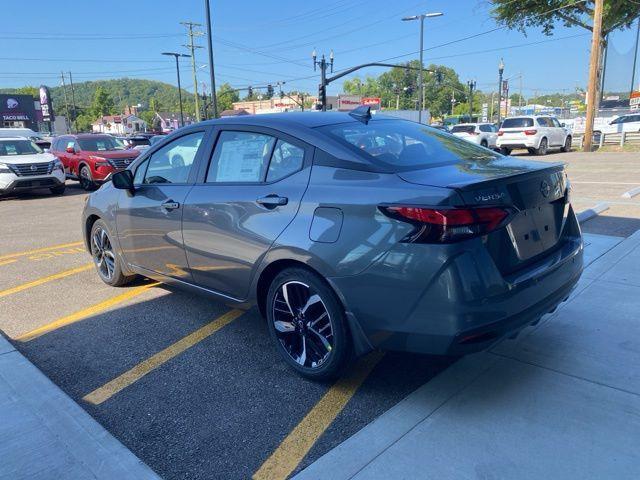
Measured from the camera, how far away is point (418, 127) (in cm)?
406

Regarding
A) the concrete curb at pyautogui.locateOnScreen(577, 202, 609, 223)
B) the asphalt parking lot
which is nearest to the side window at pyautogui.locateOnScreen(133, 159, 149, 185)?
the asphalt parking lot

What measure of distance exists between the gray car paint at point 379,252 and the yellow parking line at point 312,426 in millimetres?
399

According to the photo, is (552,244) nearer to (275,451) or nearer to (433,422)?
(433,422)

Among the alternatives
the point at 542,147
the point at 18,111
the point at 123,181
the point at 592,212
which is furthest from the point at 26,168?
the point at 18,111

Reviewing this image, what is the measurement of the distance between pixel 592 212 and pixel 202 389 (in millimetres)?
6640

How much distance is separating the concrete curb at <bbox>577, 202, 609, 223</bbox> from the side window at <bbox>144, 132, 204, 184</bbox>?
18.3 feet

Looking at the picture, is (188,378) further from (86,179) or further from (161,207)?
(86,179)

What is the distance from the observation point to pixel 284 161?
338cm

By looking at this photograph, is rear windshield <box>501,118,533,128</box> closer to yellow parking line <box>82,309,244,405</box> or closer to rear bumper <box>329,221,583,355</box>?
yellow parking line <box>82,309,244,405</box>

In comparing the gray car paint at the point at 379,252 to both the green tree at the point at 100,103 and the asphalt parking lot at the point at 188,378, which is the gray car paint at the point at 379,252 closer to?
the asphalt parking lot at the point at 188,378

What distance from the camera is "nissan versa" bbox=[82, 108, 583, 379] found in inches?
102

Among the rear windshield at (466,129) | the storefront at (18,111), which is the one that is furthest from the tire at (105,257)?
the storefront at (18,111)

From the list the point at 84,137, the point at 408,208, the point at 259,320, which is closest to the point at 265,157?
the point at 408,208

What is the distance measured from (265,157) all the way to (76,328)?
2274mm
